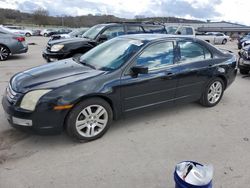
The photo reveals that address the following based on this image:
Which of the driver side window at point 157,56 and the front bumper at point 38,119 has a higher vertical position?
the driver side window at point 157,56

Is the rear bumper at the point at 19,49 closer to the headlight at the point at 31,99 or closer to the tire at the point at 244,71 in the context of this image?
the headlight at the point at 31,99

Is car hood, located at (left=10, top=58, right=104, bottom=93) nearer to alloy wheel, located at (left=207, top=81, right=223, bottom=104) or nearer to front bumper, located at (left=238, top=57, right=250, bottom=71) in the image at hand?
alloy wheel, located at (left=207, top=81, right=223, bottom=104)

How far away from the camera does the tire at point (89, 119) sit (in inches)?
121

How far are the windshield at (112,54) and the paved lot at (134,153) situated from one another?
1.07 meters

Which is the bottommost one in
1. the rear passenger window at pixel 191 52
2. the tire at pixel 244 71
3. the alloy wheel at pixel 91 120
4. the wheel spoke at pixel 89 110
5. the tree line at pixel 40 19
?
the alloy wheel at pixel 91 120

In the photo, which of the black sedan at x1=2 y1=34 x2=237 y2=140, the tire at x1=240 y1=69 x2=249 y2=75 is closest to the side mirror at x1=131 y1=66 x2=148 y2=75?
the black sedan at x1=2 y1=34 x2=237 y2=140

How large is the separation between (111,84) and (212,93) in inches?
96.1

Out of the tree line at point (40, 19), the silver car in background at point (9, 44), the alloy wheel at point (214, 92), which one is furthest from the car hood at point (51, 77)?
the tree line at point (40, 19)

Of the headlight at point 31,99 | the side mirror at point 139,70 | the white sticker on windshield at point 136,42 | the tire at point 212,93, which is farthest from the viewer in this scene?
the tire at point 212,93

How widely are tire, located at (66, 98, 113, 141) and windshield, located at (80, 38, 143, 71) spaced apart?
2.01 ft

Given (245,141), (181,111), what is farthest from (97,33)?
(245,141)

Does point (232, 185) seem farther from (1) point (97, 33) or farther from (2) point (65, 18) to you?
(2) point (65, 18)

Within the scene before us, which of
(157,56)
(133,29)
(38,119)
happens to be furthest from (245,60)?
(38,119)

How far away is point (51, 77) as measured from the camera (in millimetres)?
3211
